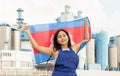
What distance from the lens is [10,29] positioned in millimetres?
88688

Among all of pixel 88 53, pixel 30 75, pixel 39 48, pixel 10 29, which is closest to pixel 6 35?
pixel 10 29

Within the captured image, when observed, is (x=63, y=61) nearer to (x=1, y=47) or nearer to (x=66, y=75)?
(x=66, y=75)

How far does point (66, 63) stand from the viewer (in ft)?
10.6

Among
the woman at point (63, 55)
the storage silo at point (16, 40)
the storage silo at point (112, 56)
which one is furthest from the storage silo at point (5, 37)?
the woman at point (63, 55)

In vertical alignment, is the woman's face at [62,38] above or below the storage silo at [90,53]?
above

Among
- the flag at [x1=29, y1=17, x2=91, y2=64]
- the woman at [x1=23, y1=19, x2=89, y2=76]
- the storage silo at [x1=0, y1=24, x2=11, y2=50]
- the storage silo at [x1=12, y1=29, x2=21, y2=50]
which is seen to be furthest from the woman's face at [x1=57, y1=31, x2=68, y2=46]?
the storage silo at [x1=12, y1=29, x2=21, y2=50]

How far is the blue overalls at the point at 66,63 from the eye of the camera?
125 inches

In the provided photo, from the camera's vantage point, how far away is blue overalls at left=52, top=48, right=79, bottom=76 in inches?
125

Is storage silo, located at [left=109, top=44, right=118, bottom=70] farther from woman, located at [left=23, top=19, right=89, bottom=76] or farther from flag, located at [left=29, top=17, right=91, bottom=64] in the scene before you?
woman, located at [left=23, top=19, right=89, bottom=76]

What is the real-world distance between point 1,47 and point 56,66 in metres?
85.7

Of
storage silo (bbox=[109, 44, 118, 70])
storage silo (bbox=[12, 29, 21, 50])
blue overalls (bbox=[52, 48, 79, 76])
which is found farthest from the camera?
storage silo (bbox=[109, 44, 118, 70])

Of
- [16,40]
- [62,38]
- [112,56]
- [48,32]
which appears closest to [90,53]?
[112,56]

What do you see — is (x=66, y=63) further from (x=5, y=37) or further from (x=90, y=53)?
(x=90, y=53)

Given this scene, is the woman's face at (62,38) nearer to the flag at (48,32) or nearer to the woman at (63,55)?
the woman at (63,55)
